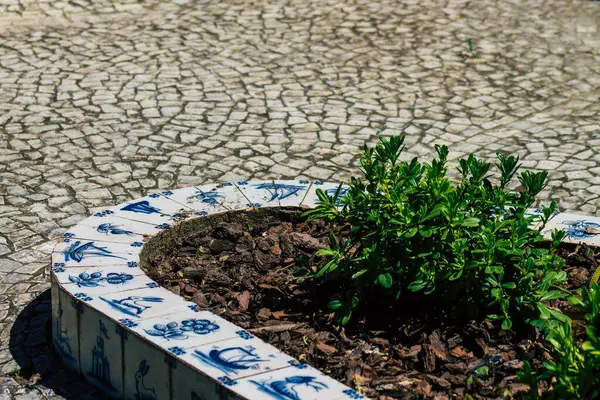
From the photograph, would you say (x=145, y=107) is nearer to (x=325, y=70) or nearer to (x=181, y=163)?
(x=181, y=163)

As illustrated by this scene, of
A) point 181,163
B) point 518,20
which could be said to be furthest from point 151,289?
point 518,20

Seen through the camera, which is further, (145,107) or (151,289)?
(145,107)

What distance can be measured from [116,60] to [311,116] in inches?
103

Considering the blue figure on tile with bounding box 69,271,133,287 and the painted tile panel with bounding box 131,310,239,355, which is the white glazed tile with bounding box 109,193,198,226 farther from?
the painted tile panel with bounding box 131,310,239,355

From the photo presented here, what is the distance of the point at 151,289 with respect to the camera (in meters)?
4.51

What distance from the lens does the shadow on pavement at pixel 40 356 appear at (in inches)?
179

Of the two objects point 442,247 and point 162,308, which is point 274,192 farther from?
point 442,247

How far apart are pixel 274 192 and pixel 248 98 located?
3297 millimetres

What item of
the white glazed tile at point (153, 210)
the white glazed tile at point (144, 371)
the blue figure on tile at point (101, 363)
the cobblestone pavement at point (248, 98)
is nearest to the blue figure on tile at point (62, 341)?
the cobblestone pavement at point (248, 98)

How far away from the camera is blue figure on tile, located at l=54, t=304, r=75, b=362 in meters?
4.61

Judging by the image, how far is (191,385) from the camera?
12.6 ft

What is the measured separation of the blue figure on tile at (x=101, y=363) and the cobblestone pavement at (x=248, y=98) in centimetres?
→ 18

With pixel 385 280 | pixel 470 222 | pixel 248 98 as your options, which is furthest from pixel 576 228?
pixel 248 98

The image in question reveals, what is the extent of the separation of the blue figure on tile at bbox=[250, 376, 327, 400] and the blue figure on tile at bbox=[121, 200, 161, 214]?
192cm
